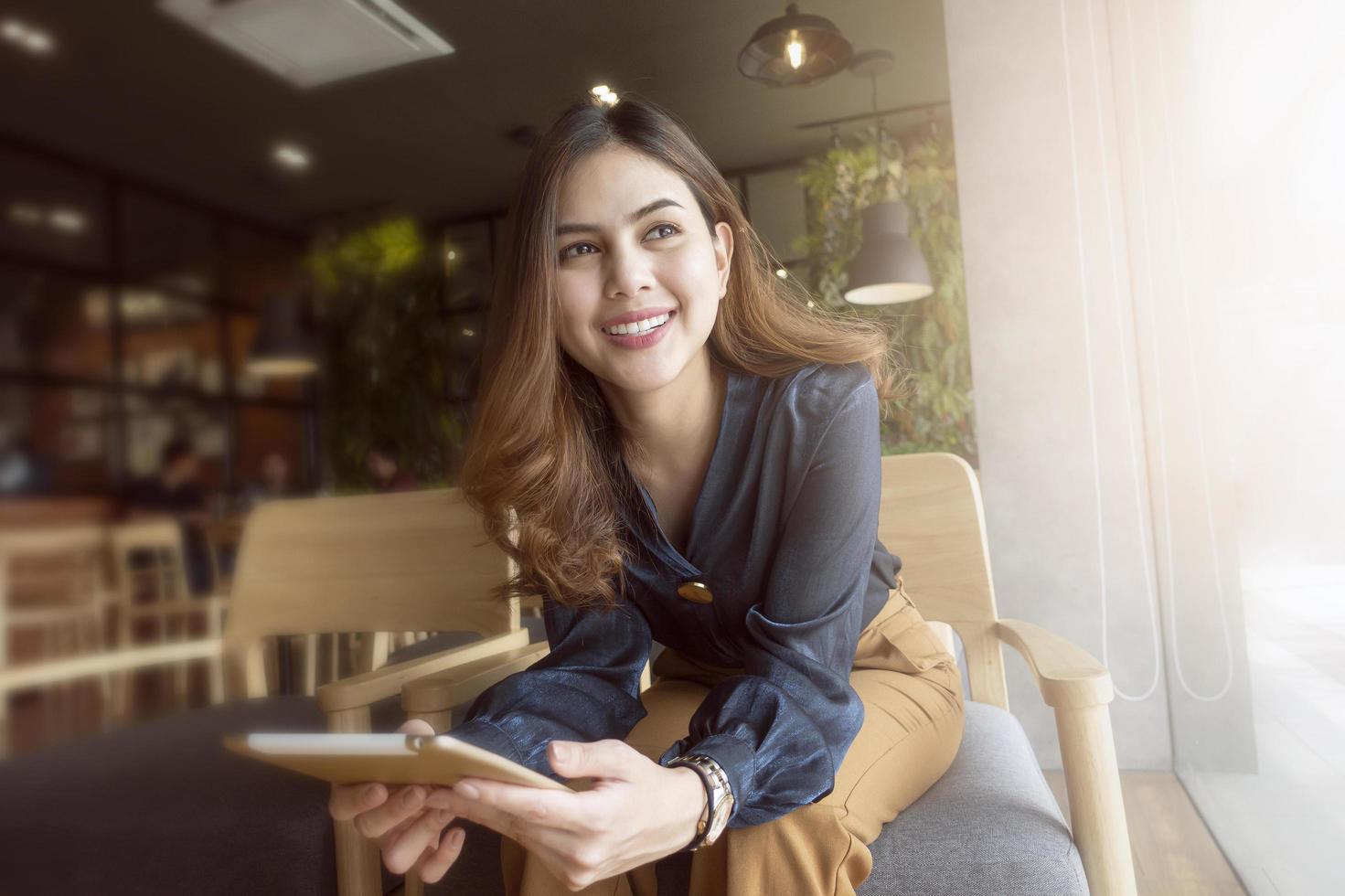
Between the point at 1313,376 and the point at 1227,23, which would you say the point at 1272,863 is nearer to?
the point at 1313,376

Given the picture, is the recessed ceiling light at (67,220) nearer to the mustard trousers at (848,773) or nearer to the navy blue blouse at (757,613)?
the navy blue blouse at (757,613)

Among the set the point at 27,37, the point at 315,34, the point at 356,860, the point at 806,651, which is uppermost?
the point at 315,34

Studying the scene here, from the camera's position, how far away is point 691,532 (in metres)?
0.84

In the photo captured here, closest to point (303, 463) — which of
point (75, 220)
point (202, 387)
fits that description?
point (202, 387)

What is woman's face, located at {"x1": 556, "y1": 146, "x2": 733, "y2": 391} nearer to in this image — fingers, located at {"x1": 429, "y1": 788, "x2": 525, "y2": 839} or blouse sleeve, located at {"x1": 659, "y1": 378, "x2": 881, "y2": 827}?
blouse sleeve, located at {"x1": 659, "y1": 378, "x2": 881, "y2": 827}

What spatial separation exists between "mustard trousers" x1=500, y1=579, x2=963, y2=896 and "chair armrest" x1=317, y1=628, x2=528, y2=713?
196 millimetres

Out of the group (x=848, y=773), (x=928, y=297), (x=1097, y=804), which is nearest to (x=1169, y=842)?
(x=1097, y=804)

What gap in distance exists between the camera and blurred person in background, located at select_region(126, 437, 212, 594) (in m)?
1.19

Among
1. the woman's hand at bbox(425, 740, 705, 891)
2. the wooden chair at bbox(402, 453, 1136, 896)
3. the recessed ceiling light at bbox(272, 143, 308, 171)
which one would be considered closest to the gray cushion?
the wooden chair at bbox(402, 453, 1136, 896)

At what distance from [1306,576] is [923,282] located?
1.23 meters

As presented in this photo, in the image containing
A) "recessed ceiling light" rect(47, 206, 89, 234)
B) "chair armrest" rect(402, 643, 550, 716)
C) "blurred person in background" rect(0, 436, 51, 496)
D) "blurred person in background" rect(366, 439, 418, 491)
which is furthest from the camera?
"blurred person in background" rect(366, 439, 418, 491)

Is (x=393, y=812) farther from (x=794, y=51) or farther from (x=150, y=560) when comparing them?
(x=794, y=51)

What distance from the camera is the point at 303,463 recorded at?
1.58 meters

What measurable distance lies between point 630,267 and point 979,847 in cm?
61
